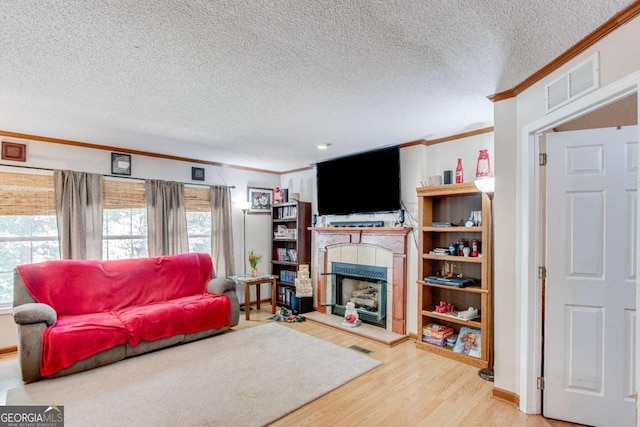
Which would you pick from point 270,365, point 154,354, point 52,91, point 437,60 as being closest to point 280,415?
point 270,365

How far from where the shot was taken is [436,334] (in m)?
3.51

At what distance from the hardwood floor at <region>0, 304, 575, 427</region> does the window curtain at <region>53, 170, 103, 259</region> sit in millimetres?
1243

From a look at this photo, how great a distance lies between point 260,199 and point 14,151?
10.5 feet

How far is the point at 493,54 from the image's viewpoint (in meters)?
1.91

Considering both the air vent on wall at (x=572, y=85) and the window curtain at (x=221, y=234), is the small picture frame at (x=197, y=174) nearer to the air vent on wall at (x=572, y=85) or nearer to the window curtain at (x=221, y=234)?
the window curtain at (x=221, y=234)

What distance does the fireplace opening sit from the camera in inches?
165

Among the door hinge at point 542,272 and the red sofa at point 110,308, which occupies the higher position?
the door hinge at point 542,272

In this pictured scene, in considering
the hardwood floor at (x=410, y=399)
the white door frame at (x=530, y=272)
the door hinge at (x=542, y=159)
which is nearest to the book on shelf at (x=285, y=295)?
the hardwood floor at (x=410, y=399)

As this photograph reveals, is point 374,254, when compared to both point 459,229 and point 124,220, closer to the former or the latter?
point 459,229

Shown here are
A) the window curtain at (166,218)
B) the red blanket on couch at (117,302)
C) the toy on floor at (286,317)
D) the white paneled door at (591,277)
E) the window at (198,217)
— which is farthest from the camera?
the window at (198,217)

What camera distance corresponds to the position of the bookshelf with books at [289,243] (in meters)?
5.30

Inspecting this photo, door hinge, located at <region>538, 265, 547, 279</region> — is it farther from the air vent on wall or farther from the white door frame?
the air vent on wall

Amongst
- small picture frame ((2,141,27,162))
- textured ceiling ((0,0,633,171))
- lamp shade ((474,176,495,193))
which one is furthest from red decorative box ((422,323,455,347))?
small picture frame ((2,141,27,162))

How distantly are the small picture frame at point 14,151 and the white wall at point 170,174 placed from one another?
1.5 inches
